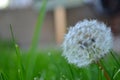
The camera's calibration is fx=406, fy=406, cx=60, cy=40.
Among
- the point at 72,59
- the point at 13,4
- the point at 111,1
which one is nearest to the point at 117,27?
the point at 111,1

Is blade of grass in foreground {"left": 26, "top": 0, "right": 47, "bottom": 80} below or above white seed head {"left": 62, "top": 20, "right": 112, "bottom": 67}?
above

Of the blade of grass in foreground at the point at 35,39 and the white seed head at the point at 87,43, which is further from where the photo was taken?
the blade of grass in foreground at the point at 35,39

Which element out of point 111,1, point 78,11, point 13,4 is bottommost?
point 111,1

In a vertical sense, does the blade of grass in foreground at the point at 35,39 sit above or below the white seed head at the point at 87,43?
above

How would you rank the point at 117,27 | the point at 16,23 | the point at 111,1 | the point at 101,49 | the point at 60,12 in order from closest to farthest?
1. the point at 101,49
2. the point at 111,1
3. the point at 117,27
4. the point at 60,12
5. the point at 16,23

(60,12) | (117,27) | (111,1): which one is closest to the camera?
(111,1)

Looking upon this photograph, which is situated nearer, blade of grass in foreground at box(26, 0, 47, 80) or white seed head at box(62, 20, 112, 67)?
white seed head at box(62, 20, 112, 67)

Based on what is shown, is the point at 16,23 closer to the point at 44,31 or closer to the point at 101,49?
the point at 44,31

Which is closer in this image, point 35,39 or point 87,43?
point 87,43
